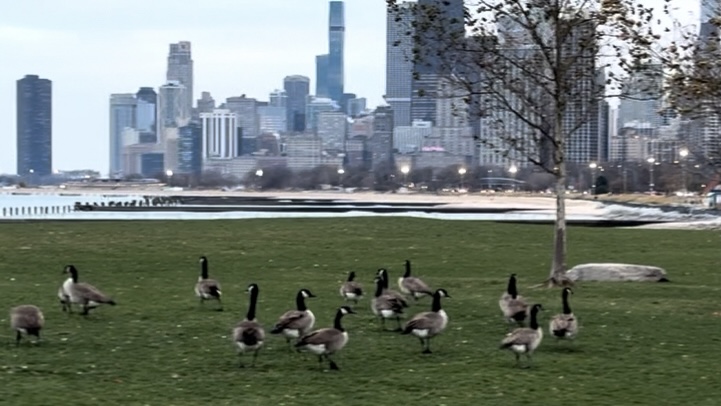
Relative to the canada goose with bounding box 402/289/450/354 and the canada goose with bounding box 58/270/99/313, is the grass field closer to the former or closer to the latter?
the canada goose with bounding box 58/270/99/313

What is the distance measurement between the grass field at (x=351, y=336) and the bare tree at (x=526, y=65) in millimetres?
4098

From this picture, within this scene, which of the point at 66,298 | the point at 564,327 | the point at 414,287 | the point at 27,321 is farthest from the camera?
the point at 414,287

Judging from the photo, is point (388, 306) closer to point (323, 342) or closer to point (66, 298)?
point (323, 342)

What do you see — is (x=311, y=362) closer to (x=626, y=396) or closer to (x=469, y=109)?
(x=626, y=396)

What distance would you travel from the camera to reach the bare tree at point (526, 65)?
26.3 metres

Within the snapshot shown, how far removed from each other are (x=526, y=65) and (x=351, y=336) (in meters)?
12.1

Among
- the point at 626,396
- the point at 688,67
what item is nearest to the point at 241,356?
the point at 626,396

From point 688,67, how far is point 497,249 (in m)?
16.7

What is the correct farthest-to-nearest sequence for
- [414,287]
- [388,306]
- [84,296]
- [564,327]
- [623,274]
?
[623,274], [414,287], [84,296], [388,306], [564,327]

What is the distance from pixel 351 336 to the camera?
17.8m

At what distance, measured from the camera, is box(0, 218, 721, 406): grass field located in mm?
13453

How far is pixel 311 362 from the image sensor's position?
607 inches

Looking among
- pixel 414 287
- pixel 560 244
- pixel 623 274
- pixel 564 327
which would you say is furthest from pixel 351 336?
pixel 623 274

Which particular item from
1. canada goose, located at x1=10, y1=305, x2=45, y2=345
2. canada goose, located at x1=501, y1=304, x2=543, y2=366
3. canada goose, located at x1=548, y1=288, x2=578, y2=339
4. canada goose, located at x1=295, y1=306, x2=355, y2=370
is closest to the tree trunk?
canada goose, located at x1=548, y1=288, x2=578, y2=339
